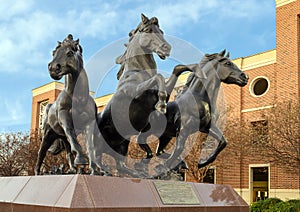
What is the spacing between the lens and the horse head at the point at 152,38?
6.92 metres

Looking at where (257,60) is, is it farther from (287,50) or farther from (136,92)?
(136,92)

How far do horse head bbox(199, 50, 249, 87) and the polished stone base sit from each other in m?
2.34

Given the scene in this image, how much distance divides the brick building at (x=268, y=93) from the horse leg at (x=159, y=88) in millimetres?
16896

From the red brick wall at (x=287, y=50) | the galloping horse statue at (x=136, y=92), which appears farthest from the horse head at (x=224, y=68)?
the red brick wall at (x=287, y=50)

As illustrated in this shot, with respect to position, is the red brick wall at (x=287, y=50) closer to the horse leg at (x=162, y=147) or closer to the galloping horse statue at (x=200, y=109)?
the galloping horse statue at (x=200, y=109)

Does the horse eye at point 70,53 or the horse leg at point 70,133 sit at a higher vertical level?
the horse eye at point 70,53

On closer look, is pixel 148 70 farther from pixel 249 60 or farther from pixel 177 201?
pixel 249 60

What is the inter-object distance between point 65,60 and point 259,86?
22575 millimetres

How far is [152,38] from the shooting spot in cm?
714

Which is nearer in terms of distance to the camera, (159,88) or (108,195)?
(108,195)

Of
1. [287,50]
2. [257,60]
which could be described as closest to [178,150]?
[287,50]

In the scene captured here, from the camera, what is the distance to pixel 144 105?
7141 millimetres

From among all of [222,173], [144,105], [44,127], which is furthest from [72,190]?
[222,173]

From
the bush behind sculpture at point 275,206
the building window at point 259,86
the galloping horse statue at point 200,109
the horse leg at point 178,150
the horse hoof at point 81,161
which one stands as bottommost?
the bush behind sculpture at point 275,206
